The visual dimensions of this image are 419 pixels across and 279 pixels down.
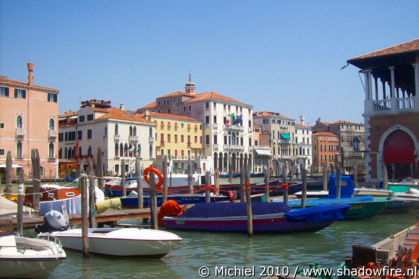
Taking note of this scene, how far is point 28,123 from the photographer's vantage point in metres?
39.7

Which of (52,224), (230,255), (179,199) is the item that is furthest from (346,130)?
(52,224)

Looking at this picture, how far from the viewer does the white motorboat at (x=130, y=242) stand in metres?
10.3

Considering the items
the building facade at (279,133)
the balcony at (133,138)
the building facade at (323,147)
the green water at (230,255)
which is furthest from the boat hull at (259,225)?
the building facade at (323,147)

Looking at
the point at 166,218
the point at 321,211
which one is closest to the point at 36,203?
the point at 166,218

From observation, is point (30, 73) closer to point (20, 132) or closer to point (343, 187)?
point (20, 132)

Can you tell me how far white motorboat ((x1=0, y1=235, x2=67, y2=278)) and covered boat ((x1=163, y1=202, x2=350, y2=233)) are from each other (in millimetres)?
5959

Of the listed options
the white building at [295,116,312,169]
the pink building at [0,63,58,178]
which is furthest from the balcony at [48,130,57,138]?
the white building at [295,116,312,169]

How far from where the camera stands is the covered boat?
1298cm

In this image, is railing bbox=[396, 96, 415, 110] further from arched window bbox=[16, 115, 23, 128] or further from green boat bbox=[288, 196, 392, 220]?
arched window bbox=[16, 115, 23, 128]

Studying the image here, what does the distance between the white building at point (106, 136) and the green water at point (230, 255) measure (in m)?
32.3

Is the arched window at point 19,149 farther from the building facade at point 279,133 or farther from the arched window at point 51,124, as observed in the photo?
the building facade at point 279,133

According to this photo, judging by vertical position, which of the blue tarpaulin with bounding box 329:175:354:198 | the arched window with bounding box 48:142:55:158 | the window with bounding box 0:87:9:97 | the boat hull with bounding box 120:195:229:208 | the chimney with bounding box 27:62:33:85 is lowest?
the boat hull with bounding box 120:195:229:208

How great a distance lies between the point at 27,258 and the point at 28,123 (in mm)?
34108

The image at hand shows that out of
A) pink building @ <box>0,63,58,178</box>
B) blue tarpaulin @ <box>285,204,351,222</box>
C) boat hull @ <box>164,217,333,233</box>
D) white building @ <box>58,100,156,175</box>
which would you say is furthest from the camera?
white building @ <box>58,100,156,175</box>
